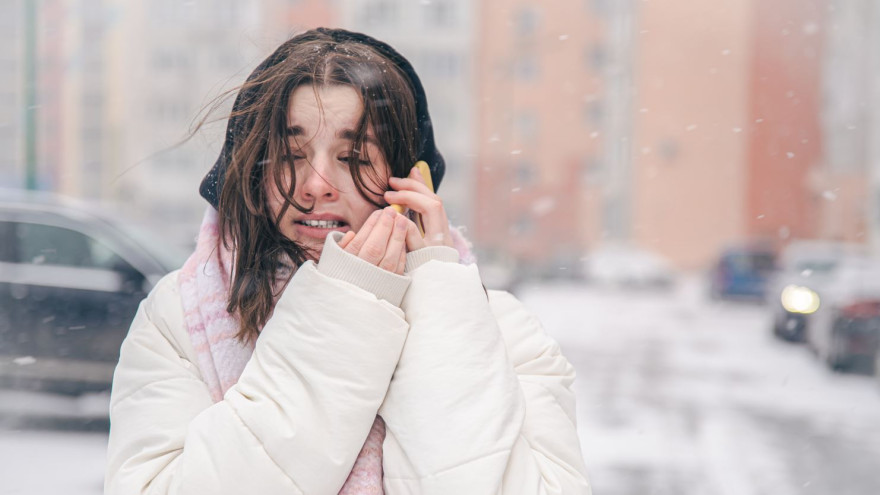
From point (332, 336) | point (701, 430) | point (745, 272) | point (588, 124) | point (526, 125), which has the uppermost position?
point (332, 336)

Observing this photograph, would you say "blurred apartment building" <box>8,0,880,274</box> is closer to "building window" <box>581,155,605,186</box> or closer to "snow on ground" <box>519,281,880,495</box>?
"building window" <box>581,155,605,186</box>

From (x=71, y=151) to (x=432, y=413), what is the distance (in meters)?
48.6

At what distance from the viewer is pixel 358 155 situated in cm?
133

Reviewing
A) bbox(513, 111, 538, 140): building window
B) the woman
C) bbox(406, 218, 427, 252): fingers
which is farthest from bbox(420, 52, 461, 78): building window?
bbox(406, 218, 427, 252): fingers

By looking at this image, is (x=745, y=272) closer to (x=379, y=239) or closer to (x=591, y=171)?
(x=379, y=239)

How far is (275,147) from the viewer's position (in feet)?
4.33

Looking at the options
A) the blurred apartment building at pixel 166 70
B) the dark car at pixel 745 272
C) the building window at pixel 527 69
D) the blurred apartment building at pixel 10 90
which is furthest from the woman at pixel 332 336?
the building window at pixel 527 69

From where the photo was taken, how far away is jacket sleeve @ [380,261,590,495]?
115 centimetres

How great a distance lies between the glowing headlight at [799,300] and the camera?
998 cm

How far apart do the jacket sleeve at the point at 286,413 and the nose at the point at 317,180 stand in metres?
0.16

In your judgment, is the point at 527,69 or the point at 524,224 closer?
the point at 524,224

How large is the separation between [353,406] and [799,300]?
1058cm

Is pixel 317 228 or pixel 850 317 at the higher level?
pixel 317 228

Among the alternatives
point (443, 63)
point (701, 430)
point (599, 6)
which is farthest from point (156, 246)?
point (599, 6)
